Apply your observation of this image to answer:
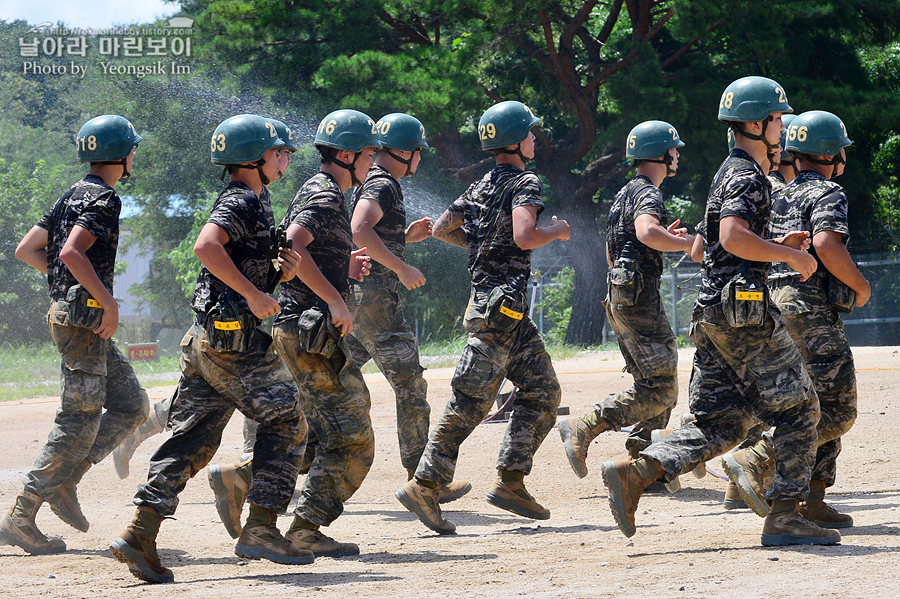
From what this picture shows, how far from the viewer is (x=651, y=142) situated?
22.4ft

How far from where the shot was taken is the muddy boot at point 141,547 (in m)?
4.64

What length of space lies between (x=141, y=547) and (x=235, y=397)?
750 mm

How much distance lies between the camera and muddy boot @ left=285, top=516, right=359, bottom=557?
5.16 m

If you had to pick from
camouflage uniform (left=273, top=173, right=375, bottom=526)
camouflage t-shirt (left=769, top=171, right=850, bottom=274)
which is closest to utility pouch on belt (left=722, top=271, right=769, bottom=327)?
camouflage t-shirt (left=769, top=171, right=850, bottom=274)

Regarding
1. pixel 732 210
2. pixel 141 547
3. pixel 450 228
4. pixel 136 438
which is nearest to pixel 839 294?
pixel 732 210

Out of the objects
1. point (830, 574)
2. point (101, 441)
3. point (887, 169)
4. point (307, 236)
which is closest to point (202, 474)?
point (101, 441)

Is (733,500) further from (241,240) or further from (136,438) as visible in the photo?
(136,438)

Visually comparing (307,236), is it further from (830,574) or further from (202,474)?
(202,474)

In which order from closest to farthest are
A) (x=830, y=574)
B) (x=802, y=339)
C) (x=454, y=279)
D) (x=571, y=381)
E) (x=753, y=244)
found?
(x=830, y=574), (x=753, y=244), (x=802, y=339), (x=571, y=381), (x=454, y=279)

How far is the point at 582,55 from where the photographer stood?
21547mm

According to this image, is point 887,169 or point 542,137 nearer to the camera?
point 887,169

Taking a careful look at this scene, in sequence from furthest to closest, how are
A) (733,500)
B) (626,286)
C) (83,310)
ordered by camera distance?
(626,286) < (733,500) < (83,310)

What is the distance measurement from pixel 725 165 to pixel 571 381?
8269 mm

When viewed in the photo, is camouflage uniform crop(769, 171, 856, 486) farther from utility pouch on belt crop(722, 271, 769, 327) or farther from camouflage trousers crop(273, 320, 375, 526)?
camouflage trousers crop(273, 320, 375, 526)
